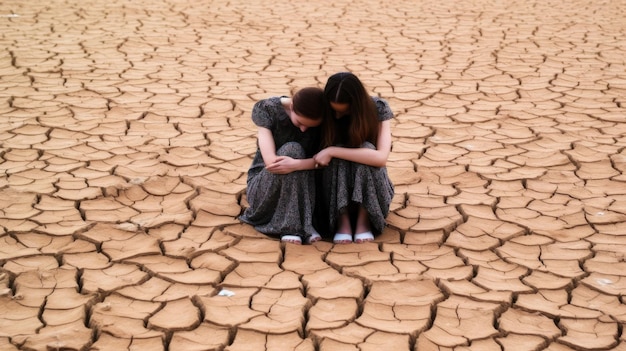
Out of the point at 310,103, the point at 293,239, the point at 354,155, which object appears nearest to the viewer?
the point at 310,103

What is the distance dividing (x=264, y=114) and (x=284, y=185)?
32 centimetres

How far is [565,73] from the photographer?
21.4ft

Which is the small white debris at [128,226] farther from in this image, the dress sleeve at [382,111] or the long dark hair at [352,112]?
the dress sleeve at [382,111]

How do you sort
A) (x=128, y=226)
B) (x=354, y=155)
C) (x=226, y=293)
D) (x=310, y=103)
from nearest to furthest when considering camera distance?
1. (x=226, y=293)
2. (x=310, y=103)
3. (x=354, y=155)
4. (x=128, y=226)

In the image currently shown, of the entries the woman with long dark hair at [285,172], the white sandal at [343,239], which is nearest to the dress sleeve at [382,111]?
the woman with long dark hair at [285,172]

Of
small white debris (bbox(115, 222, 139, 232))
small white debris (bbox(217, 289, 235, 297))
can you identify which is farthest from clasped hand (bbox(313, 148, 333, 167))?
small white debris (bbox(115, 222, 139, 232))

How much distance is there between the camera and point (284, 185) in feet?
10.8

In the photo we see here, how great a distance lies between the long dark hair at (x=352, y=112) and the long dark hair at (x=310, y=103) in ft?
0.10

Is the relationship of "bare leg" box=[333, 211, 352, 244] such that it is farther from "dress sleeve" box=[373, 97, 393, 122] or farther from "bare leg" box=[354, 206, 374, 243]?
"dress sleeve" box=[373, 97, 393, 122]

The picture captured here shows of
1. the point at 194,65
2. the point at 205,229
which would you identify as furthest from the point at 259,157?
the point at 194,65

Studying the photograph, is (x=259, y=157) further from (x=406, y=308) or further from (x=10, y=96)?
(x=10, y=96)

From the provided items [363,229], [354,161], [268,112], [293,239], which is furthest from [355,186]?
[268,112]

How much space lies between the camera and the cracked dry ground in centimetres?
277

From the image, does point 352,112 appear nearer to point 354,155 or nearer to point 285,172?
point 354,155
